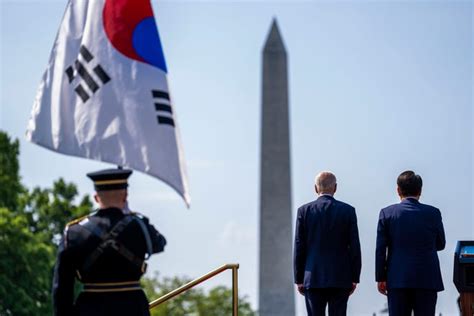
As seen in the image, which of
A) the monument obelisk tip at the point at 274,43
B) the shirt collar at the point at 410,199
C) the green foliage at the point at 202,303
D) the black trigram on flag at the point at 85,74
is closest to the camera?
the black trigram on flag at the point at 85,74

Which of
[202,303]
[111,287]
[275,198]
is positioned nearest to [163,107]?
[111,287]

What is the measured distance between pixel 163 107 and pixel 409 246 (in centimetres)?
268

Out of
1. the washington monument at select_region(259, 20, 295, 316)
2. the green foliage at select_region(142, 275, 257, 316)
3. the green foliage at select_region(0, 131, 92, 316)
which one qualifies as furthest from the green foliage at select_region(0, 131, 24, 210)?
the green foliage at select_region(142, 275, 257, 316)

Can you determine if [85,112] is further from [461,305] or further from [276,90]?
[276,90]

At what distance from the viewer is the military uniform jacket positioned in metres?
10.0

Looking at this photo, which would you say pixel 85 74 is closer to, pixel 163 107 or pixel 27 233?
pixel 163 107

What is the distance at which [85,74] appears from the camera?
11602mm

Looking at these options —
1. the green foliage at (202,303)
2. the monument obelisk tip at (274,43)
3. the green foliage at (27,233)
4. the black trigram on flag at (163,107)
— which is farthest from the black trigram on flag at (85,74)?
the green foliage at (202,303)

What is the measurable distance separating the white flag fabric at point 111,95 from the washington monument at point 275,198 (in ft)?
125

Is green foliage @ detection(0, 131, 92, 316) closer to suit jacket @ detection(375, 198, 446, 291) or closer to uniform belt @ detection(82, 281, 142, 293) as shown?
suit jacket @ detection(375, 198, 446, 291)

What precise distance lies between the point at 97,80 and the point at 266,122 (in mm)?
38804

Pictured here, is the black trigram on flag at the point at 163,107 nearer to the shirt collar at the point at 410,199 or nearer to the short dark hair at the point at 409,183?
the short dark hair at the point at 409,183

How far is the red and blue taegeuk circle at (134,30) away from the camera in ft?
38.4

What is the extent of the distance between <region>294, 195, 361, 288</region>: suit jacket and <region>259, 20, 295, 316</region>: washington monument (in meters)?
36.9
